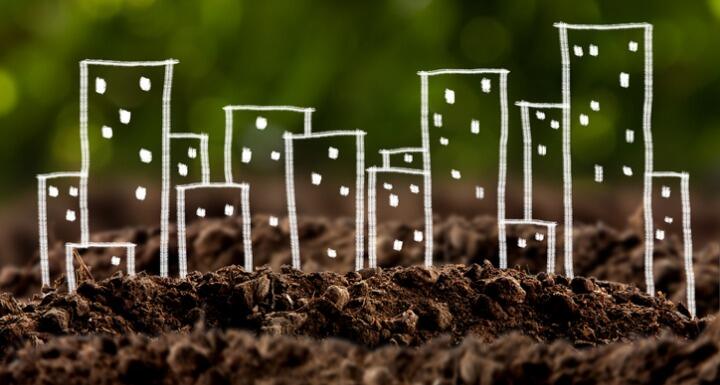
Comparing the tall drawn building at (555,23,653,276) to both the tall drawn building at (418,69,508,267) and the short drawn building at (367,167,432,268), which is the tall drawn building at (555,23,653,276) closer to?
the tall drawn building at (418,69,508,267)

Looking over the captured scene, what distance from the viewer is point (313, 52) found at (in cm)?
312

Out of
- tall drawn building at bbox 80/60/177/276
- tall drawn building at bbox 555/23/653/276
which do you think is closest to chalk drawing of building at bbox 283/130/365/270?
tall drawn building at bbox 80/60/177/276

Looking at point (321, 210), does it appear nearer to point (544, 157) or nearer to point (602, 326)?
point (544, 157)

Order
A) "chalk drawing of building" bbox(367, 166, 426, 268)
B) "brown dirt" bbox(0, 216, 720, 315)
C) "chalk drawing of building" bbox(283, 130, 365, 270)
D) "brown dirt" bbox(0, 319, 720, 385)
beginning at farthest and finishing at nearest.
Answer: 1. "chalk drawing of building" bbox(283, 130, 365, 270)
2. "brown dirt" bbox(0, 216, 720, 315)
3. "chalk drawing of building" bbox(367, 166, 426, 268)
4. "brown dirt" bbox(0, 319, 720, 385)

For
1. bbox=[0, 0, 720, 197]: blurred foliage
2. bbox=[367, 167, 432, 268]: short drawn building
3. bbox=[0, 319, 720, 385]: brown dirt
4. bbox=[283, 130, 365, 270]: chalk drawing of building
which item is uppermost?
bbox=[0, 0, 720, 197]: blurred foliage

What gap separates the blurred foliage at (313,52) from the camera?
303 cm

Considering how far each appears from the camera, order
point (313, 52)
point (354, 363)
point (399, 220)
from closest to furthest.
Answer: point (354, 363), point (399, 220), point (313, 52)

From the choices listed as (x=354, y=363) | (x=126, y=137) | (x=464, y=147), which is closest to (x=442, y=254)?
(x=464, y=147)

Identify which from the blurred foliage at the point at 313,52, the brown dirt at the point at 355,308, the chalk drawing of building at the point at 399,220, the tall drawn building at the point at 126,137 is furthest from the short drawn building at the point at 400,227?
the tall drawn building at the point at 126,137

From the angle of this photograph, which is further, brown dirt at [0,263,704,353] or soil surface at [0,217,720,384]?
brown dirt at [0,263,704,353]

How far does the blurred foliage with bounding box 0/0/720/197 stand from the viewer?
3.03m

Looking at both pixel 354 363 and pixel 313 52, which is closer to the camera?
pixel 354 363

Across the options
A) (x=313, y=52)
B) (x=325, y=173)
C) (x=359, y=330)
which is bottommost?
(x=359, y=330)

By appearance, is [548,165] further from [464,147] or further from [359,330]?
[359,330]
